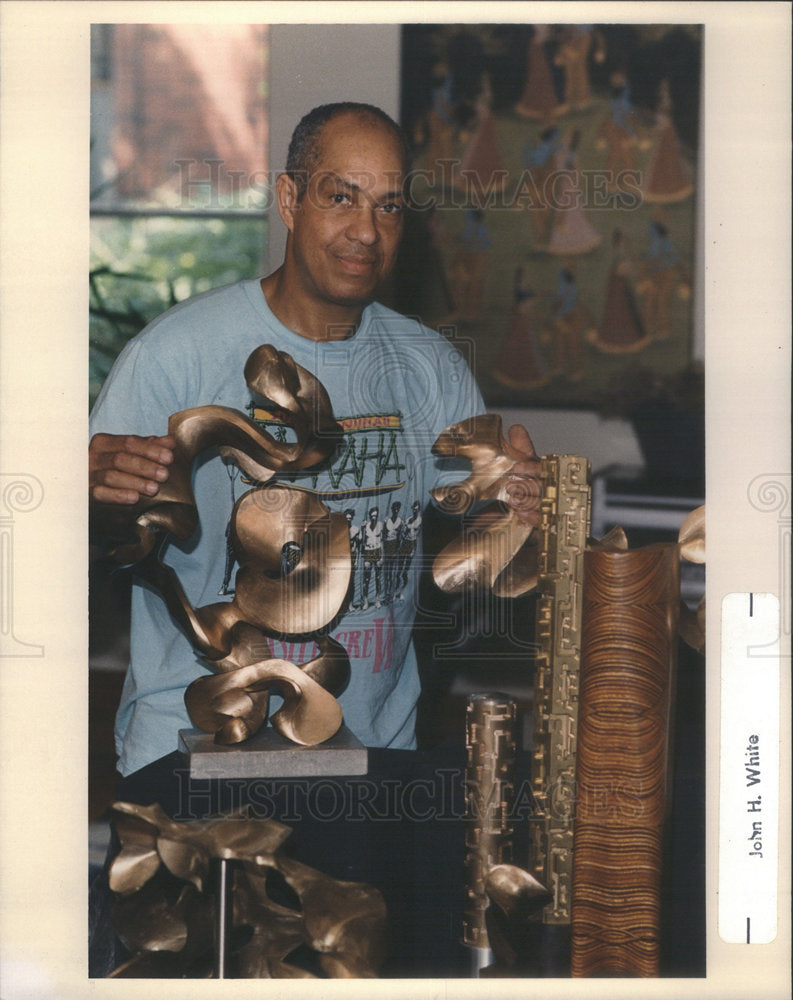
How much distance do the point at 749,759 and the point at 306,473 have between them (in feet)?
1.72

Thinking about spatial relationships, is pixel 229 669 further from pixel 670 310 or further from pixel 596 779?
pixel 670 310

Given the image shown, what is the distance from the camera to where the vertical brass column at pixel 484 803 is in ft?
3.67

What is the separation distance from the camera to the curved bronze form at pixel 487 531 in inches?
46.8

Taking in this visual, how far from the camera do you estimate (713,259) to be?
47.9 inches

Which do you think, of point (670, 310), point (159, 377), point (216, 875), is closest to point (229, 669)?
point (216, 875)

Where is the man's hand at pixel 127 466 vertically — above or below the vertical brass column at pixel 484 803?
above

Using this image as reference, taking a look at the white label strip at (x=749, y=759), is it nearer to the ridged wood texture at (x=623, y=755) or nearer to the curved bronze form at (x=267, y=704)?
the ridged wood texture at (x=623, y=755)

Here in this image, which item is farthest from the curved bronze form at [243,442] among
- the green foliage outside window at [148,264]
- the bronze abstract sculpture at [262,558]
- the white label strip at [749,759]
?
the white label strip at [749,759]

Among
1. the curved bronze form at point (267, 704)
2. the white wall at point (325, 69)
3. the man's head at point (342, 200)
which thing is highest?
the white wall at point (325, 69)

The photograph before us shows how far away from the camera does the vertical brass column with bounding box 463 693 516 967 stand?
1118 mm

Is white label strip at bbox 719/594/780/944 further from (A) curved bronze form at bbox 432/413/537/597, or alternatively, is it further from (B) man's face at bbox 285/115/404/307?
(B) man's face at bbox 285/115/404/307

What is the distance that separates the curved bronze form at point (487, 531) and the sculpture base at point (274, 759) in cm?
19

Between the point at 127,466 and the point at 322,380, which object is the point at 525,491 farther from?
the point at 127,466

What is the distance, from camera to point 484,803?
3.74 feet
